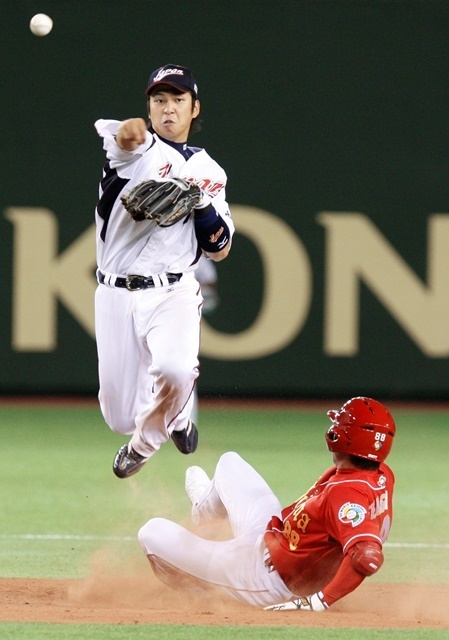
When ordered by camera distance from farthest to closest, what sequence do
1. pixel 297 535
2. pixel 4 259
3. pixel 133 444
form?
pixel 4 259, pixel 133 444, pixel 297 535

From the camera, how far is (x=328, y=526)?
571 centimetres

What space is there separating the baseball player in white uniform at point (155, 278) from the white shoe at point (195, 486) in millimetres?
304

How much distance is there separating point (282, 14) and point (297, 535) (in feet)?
27.6

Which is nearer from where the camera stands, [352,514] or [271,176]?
[352,514]

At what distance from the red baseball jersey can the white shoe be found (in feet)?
2.71

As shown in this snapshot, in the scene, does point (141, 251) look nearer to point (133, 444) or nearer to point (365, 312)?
point (133, 444)

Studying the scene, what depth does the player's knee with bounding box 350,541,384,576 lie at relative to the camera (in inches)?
212

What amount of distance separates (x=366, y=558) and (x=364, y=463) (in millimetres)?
521

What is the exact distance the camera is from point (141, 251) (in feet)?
22.1

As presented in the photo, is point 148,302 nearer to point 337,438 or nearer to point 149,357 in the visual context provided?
point 149,357

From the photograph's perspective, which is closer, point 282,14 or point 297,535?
point 297,535

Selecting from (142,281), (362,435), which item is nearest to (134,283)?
(142,281)

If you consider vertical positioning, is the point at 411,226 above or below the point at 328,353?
above

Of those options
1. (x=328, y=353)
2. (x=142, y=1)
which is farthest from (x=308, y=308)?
(x=142, y=1)
